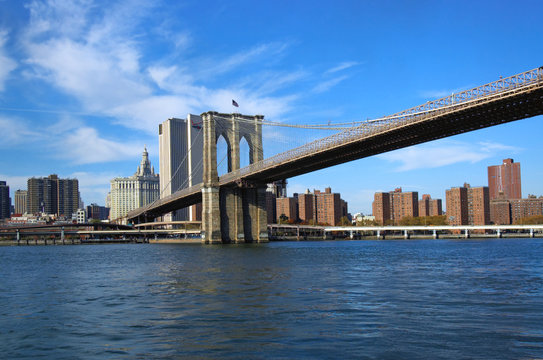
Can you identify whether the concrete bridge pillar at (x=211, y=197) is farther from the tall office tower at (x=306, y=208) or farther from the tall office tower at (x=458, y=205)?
the tall office tower at (x=306, y=208)

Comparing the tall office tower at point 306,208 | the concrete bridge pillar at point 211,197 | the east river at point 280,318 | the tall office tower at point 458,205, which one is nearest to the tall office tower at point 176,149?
the tall office tower at point 306,208

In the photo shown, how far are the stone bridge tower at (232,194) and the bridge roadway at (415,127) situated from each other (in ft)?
11.9

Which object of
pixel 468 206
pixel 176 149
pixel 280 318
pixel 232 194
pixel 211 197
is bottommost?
pixel 280 318

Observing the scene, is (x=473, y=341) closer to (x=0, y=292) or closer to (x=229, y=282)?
(x=229, y=282)

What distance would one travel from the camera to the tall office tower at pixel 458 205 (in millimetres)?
159250

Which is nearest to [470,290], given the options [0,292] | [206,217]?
[0,292]

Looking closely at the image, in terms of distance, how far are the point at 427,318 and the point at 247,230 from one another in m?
60.4

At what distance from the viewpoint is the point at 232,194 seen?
71125mm

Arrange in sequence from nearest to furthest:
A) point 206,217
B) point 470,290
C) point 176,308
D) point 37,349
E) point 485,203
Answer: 1. point 37,349
2. point 176,308
3. point 470,290
4. point 206,217
5. point 485,203

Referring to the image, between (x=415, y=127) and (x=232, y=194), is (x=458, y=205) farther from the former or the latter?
(x=415, y=127)

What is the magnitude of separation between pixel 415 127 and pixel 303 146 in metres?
16.6

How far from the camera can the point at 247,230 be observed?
7256 centimetres

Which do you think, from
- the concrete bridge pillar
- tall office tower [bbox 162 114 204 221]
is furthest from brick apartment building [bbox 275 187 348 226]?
the concrete bridge pillar

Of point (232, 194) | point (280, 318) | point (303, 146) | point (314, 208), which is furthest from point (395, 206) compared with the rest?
point (280, 318)
